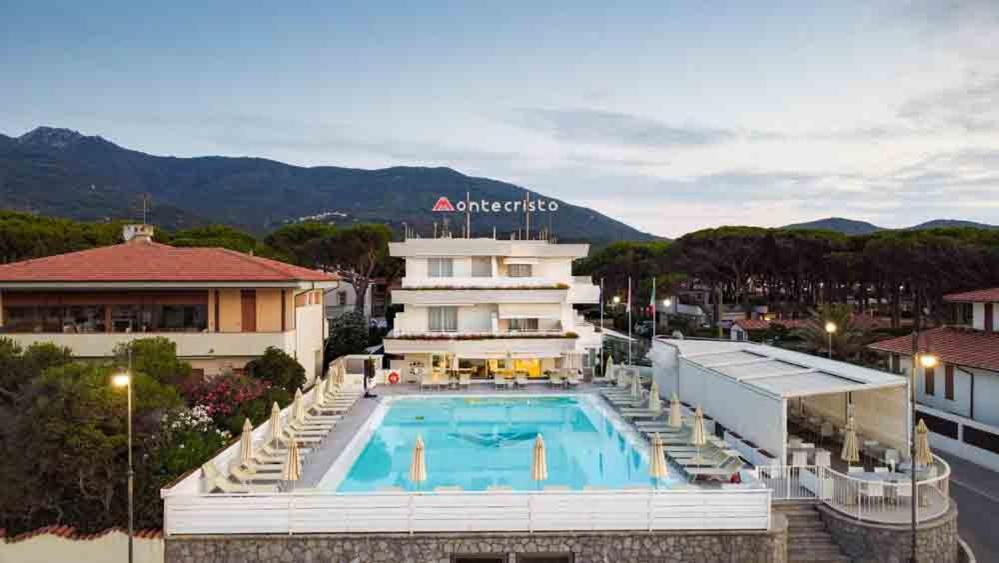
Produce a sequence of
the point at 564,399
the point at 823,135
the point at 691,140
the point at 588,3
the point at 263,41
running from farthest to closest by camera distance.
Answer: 1. the point at 691,140
2. the point at 823,135
3. the point at 263,41
4. the point at 588,3
5. the point at 564,399

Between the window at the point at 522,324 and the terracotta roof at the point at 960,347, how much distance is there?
1514cm

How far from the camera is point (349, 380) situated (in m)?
27.5

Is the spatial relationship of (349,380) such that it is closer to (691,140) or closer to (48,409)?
(48,409)

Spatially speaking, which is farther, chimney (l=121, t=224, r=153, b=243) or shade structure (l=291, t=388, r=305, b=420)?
chimney (l=121, t=224, r=153, b=243)

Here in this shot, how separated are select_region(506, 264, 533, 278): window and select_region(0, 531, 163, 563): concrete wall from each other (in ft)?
75.2

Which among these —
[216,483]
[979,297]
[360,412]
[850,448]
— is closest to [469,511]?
[216,483]

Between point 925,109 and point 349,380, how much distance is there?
37.1m

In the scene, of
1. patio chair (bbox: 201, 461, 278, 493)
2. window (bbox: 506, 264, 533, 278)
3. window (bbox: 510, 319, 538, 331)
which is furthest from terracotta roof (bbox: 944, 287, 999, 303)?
patio chair (bbox: 201, 461, 278, 493)

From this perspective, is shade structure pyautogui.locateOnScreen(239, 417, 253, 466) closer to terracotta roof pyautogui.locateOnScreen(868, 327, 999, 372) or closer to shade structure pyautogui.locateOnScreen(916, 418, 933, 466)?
shade structure pyautogui.locateOnScreen(916, 418, 933, 466)

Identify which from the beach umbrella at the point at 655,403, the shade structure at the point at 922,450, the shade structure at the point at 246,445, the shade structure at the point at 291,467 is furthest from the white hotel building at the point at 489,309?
the shade structure at the point at 922,450

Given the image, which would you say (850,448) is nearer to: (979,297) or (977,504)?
(977,504)

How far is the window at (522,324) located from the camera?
31969mm

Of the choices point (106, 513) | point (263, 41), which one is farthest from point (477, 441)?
point (263, 41)

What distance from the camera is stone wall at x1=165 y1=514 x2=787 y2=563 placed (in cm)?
1155
